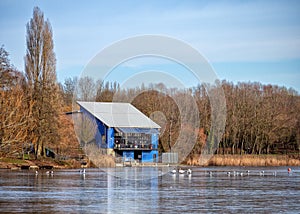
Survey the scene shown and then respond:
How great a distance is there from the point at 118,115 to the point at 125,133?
4.82m

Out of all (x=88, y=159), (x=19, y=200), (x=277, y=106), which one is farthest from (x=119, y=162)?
(x=19, y=200)

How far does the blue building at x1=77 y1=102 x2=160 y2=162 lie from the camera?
→ 69875mm

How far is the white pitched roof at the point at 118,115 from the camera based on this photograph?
71875 mm

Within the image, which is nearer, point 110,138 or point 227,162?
point 227,162

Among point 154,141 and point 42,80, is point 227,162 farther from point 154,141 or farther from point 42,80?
point 42,80

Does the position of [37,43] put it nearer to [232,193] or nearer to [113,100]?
[113,100]

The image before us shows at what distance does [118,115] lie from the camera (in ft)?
245

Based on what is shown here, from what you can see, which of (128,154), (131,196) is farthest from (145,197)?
(128,154)

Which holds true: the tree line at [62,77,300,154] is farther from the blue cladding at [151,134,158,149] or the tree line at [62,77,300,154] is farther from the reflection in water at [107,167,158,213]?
the reflection in water at [107,167,158,213]

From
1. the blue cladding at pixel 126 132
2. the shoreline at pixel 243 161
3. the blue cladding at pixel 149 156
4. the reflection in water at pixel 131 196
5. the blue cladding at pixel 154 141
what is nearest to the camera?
the reflection in water at pixel 131 196

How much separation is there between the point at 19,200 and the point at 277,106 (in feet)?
204

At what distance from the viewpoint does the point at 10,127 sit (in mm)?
35406

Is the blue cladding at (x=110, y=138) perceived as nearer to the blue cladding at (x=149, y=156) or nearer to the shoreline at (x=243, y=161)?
the blue cladding at (x=149, y=156)

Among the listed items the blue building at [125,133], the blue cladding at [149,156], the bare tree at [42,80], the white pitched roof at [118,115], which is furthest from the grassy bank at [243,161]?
the bare tree at [42,80]
